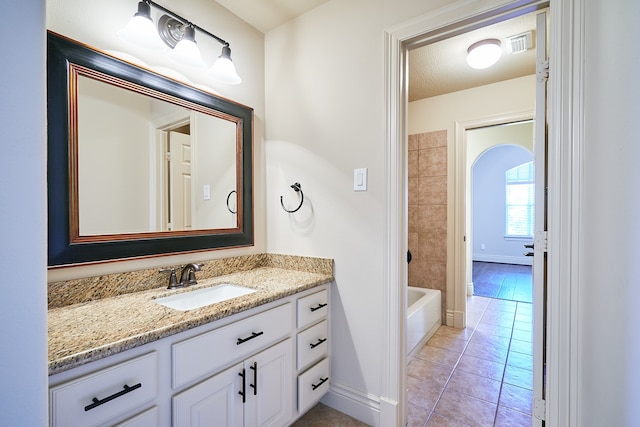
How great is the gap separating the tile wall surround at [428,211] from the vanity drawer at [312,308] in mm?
1852

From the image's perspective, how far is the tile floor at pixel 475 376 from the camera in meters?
1.69

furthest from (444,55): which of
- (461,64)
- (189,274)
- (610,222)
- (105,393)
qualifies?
(105,393)

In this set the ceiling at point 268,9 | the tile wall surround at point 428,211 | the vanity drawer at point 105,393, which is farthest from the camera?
the tile wall surround at point 428,211

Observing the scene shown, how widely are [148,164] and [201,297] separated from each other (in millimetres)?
724

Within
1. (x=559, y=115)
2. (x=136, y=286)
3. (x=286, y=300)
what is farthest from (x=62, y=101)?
(x=559, y=115)

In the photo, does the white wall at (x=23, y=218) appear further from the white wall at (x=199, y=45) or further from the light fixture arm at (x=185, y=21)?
the light fixture arm at (x=185, y=21)

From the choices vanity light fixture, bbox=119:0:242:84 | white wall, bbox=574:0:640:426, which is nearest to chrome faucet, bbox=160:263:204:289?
vanity light fixture, bbox=119:0:242:84

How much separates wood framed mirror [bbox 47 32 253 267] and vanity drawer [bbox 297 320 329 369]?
0.71 meters

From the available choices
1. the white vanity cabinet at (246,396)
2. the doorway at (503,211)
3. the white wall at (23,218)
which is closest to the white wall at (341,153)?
the white vanity cabinet at (246,396)

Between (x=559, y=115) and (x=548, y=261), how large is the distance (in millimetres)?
614

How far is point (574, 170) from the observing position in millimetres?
1161

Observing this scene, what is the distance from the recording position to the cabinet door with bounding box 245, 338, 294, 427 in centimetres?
124

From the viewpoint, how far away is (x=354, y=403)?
1675 millimetres

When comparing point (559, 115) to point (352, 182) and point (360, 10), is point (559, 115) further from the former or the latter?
point (360, 10)
